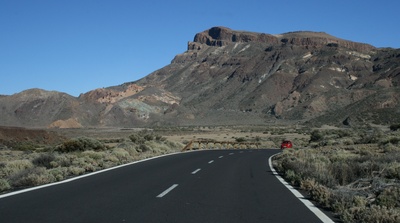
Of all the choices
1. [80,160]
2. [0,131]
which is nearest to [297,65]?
[0,131]

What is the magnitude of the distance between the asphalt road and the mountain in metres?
80.7

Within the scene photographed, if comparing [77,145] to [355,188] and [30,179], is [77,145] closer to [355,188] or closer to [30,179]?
[30,179]

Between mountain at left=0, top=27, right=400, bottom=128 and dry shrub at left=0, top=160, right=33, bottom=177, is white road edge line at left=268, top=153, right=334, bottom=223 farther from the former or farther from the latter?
mountain at left=0, top=27, right=400, bottom=128

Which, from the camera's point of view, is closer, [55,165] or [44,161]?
[55,165]

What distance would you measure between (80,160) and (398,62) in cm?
12971

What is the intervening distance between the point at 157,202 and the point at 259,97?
4952 inches

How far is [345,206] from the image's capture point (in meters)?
8.78

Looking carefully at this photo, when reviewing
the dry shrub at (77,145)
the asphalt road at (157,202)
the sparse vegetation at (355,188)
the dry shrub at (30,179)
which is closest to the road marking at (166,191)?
the asphalt road at (157,202)

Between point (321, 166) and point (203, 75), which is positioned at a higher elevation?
point (203, 75)

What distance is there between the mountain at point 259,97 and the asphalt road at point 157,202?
80.7 m

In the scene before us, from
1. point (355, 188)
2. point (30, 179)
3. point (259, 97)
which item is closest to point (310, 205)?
point (355, 188)

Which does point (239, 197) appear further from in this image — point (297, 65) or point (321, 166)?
point (297, 65)

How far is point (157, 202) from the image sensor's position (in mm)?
9711

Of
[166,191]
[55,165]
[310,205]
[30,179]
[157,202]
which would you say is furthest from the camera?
[55,165]
